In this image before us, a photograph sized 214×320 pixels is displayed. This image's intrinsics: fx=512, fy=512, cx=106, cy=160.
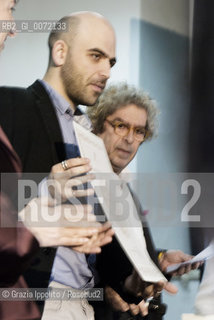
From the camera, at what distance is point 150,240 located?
1.62 m

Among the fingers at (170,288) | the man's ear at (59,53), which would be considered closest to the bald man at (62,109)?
the man's ear at (59,53)

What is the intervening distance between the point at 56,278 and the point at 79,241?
222 mm

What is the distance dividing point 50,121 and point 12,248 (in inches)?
17.0

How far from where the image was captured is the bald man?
1.41 metres

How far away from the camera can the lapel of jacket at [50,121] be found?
4.79ft

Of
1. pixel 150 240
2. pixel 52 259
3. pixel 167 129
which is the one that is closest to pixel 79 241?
pixel 52 259

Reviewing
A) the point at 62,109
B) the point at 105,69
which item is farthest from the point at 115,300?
the point at 105,69

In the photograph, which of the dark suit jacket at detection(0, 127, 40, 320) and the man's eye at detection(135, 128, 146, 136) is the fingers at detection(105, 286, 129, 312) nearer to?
the dark suit jacket at detection(0, 127, 40, 320)

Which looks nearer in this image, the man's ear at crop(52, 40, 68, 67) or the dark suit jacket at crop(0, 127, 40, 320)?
the dark suit jacket at crop(0, 127, 40, 320)

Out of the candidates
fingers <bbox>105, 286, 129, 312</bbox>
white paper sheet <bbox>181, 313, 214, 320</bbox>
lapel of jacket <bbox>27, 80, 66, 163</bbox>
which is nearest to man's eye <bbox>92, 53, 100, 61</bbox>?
lapel of jacket <bbox>27, 80, 66, 163</bbox>

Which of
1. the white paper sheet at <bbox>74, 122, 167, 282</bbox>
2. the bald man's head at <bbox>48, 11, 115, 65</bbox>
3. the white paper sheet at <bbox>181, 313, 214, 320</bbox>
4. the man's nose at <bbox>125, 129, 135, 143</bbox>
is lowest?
the white paper sheet at <bbox>181, 313, 214, 320</bbox>

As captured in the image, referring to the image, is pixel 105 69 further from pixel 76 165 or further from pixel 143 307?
pixel 143 307

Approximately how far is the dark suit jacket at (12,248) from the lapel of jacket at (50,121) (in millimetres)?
130

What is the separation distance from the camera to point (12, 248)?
1.18 metres
